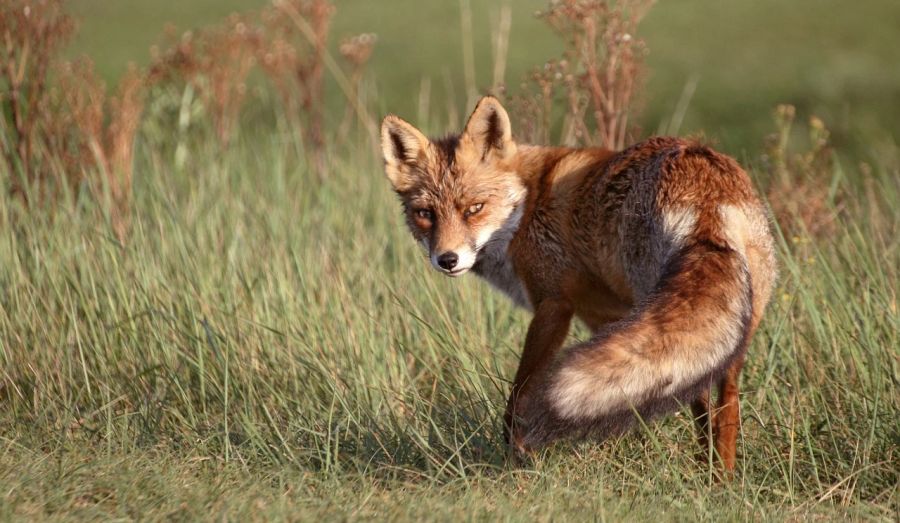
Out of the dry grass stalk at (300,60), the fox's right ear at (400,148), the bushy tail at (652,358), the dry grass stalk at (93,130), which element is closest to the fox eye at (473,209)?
the fox's right ear at (400,148)

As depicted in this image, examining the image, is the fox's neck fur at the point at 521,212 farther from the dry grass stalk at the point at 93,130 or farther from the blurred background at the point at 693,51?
the blurred background at the point at 693,51

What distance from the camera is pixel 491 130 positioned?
5.59 m

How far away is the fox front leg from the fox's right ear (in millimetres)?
1110

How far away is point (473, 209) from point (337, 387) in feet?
3.45

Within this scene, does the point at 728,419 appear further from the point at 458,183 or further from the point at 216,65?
the point at 216,65

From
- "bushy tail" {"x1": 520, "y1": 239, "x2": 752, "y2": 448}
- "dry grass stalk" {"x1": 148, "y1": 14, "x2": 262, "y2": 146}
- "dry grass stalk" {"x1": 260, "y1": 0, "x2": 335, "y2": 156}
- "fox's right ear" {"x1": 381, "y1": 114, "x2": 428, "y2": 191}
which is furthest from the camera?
"dry grass stalk" {"x1": 260, "y1": 0, "x2": 335, "y2": 156}

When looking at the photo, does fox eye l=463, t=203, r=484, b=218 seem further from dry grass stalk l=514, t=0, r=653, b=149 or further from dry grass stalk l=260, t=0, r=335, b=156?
dry grass stalk l=260, t=0, r=335, b=156

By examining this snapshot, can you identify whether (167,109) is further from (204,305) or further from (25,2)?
(204,305)

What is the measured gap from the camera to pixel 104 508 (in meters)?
3.94

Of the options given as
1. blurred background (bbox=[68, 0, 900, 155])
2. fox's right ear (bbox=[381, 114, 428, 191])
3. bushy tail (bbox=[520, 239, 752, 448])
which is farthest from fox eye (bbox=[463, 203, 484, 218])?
blurred background (bbox=[68, 0, 900, 155])

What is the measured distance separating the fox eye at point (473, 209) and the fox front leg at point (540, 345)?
0.60 m

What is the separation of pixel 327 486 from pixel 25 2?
188 inches

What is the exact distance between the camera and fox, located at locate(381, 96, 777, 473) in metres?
3.81

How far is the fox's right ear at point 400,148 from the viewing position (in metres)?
5.52
